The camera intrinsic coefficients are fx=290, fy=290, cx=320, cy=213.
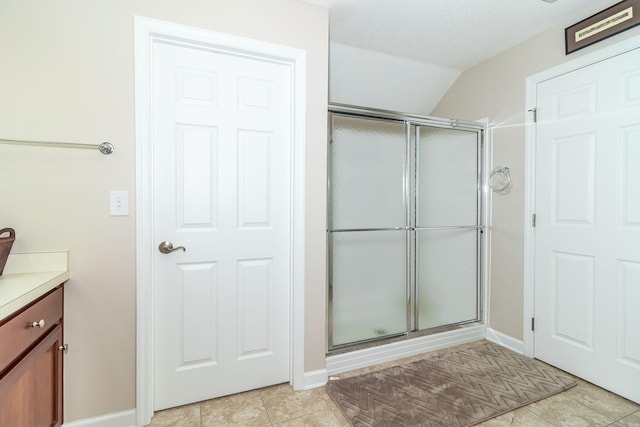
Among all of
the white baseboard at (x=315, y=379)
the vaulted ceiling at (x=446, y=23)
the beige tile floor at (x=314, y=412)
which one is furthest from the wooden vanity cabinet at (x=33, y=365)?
the vaulted ceiling at (x=446, y=23)

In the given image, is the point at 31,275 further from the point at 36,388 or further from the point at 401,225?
the point at 401,225

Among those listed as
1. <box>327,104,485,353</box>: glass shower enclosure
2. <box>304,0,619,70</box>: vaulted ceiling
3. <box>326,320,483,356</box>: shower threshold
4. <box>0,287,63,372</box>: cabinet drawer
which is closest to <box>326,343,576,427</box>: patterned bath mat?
<box>326,320,483,356</box>: shower threshold

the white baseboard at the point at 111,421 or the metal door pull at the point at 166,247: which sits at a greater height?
the metal door pull at the point at 166,247

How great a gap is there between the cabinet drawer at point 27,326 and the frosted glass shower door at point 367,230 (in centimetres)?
146

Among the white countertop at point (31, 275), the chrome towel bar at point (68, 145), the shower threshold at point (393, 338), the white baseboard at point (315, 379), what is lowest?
the white baseboard at point (315, 379)

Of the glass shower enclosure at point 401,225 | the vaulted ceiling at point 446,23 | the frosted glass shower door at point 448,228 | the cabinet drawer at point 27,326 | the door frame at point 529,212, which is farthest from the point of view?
the frosted glass shower door at point 448,228

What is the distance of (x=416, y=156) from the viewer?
91.9 inches

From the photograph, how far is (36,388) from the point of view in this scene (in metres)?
1.15

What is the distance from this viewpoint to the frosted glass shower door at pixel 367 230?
2.10m

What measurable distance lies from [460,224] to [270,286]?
5.78 ft

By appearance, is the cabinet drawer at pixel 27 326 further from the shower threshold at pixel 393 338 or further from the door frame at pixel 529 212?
the door frame at pixel 529 212

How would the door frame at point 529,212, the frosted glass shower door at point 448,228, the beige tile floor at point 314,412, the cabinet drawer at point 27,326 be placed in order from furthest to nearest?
the frosted glass shower door at point 448,228 → the door frame at point 529,212 → the beige tile floor at point 314,412 → the cabinet drawer at point 27,326

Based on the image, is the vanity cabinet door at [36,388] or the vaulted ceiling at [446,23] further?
the vaulted ceiling at [446,23]

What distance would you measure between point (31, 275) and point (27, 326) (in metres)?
0.36
